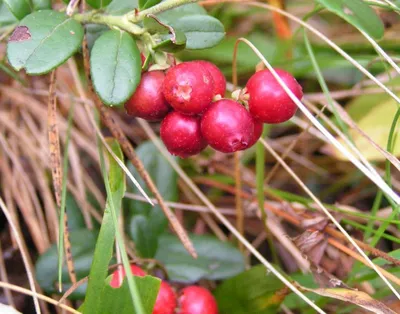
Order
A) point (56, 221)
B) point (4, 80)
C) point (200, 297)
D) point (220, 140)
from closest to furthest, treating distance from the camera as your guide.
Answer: point (220, 140)
point (200, 297)
point (56, 221)
point (4, 80)

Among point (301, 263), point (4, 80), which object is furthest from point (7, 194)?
point (301, 263)

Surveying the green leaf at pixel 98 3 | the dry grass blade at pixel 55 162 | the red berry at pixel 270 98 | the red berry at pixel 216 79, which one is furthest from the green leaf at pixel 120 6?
the red berry at pixel 270 98

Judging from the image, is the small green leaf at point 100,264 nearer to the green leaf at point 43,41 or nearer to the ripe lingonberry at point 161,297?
the ripe lingonberry at point 161,297

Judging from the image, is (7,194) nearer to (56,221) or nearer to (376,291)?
(56,221)

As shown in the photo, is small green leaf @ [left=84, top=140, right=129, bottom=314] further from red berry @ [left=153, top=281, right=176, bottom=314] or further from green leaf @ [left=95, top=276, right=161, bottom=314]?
red berry @ [left=153, top=281, right=176, bottom=314]

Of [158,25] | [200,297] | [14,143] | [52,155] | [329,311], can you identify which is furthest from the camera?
[14,143]

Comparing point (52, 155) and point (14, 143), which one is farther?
point (14, 143)

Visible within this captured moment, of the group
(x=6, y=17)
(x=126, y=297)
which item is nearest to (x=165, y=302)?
(x=126, y=297)
